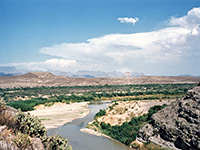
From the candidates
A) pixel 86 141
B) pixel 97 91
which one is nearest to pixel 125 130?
pixel 86 141

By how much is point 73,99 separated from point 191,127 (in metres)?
46.4

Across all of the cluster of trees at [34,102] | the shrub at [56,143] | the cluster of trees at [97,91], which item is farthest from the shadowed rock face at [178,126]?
the cluster of trees at [97,91]

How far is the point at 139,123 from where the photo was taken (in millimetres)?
26047

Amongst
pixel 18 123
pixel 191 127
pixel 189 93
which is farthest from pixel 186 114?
pixel 18 123

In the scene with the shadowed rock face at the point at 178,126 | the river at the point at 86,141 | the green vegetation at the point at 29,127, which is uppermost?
the green vegetation at the point at 29,127

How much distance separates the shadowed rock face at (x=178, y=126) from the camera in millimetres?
16078

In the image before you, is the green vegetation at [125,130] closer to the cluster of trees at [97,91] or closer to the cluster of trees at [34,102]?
the cluster of trees at [34,102]

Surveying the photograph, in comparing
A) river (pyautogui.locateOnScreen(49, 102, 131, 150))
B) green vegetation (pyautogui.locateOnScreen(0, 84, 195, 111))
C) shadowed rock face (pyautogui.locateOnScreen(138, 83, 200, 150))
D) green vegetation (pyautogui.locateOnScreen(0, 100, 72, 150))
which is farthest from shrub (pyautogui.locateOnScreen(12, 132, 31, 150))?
green vegetation (pyautogui.locateOnScreen(0, 84, 195, 111))

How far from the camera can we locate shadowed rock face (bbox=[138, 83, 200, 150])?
16.1m

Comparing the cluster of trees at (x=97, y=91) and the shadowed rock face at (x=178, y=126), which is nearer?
the shadowed rock face at (x=178, y=126)

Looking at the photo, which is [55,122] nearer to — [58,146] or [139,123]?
[139,123]

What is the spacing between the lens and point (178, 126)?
1734cm

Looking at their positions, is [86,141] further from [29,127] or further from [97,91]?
[97,91]

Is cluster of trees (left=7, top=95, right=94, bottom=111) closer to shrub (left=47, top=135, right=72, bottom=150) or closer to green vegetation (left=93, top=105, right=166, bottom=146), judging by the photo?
green vegetation (left=93, top=105, right=166, bottom=146)
